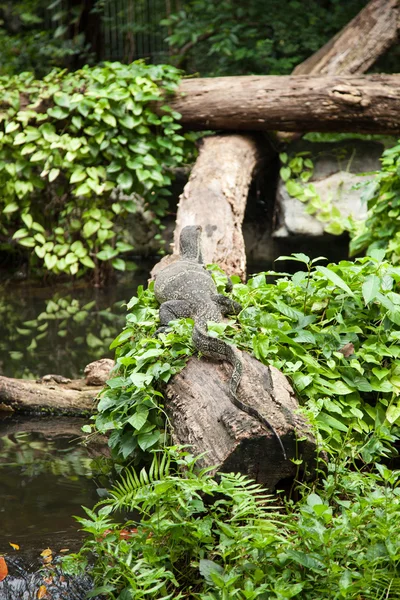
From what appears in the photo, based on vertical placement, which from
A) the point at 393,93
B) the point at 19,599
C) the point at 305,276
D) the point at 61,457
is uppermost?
the point at 393,93

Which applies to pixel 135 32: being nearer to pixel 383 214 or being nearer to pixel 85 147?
pixel 85 147

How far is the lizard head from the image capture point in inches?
220

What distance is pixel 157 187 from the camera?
27.5ft

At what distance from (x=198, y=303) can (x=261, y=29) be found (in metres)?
8.34

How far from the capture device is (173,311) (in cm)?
434

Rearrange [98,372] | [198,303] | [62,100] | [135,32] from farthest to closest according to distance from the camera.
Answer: [135,32] → [62,100] → [98,372] → [198,303]

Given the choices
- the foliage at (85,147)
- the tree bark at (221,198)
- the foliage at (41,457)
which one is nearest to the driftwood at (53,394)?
the foliage at (41,457)

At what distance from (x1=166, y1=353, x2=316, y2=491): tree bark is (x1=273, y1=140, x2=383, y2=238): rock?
5042 millimetres

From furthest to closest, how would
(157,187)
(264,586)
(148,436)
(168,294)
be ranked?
(157,187), (168,294), (148,436), (264,586)

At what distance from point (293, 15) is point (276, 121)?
4.04 metres

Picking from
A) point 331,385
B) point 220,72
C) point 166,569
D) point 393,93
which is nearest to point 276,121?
point 393,93

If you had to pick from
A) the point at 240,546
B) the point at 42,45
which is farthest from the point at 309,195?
the point at 42,45

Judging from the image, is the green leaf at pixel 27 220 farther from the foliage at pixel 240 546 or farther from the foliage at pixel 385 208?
the foliage at pixel 240 546

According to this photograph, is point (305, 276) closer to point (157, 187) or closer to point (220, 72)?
point (157, 187)
